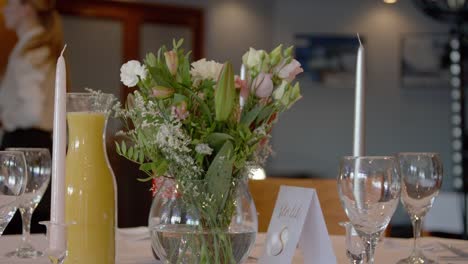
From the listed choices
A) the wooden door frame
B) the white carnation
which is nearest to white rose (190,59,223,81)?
the white carnation

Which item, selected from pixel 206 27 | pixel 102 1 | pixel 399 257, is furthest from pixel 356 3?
pixel 399 257

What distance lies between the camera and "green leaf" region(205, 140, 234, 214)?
1.09 metres

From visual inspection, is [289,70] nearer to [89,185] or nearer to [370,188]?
[370,188]

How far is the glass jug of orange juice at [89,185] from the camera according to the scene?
1.24 m

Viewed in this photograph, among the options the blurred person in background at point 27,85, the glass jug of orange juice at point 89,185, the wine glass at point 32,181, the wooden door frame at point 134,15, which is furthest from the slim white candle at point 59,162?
the wooden door frame at point 134,15

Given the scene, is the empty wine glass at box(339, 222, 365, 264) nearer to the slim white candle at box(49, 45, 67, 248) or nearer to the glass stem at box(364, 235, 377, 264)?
the glass stem at box(364, 235, 377, 264)

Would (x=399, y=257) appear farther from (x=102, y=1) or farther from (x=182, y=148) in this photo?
(x=102, y=1)

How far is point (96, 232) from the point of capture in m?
1.24

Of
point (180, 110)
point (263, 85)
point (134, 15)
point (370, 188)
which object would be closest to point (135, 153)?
point (180, 110)

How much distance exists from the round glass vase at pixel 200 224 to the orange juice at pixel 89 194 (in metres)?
0.13

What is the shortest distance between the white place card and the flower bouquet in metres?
0.10

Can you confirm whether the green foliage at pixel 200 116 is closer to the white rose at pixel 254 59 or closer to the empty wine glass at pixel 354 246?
the white rose at pixel 254 59

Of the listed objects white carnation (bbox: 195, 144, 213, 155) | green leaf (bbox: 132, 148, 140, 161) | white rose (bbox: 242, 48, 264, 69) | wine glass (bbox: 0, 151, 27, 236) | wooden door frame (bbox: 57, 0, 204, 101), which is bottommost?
wine glass (bbox: 0, 151, 27, 236)

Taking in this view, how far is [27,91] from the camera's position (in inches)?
222
